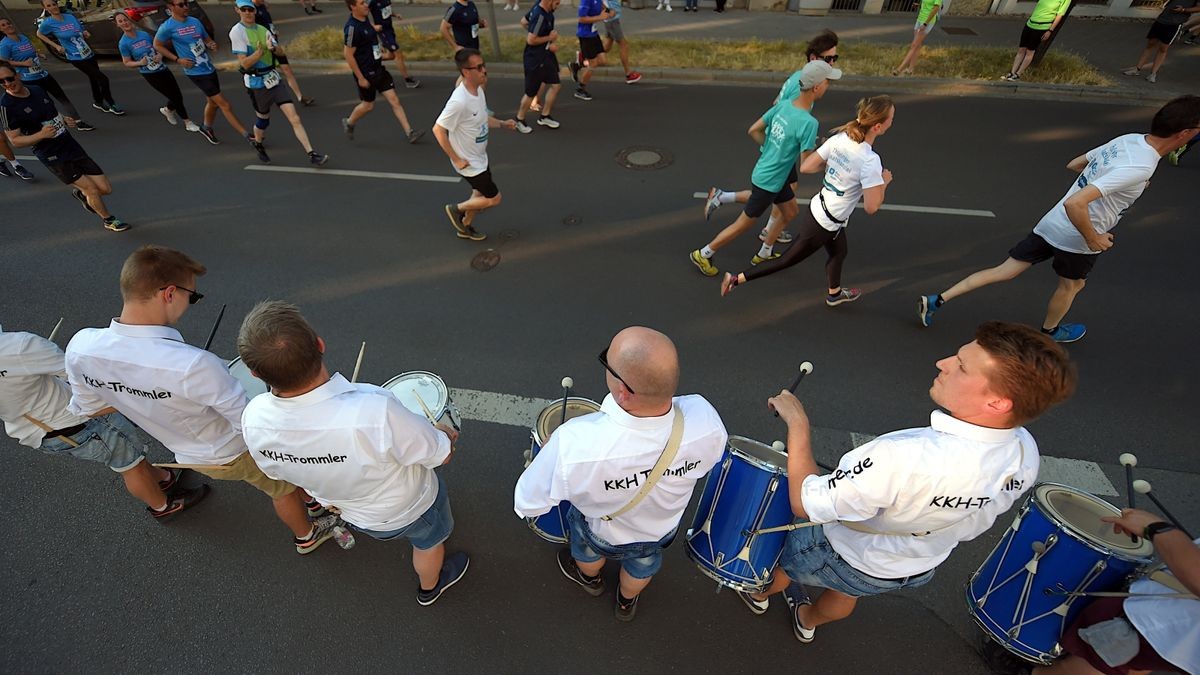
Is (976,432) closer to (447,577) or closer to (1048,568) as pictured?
(1048,568)

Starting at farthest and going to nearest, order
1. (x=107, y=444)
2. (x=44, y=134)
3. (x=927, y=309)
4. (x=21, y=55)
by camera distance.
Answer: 1. (x=21, y=55)
2. (x=44, y=134)
3. (x=927, y=309)
4. (x=107, y=444)

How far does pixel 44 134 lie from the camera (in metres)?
6.02

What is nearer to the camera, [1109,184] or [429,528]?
[429,528]

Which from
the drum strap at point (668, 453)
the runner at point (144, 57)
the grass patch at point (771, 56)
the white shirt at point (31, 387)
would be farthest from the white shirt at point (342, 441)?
the grass patch at point (771, 56)

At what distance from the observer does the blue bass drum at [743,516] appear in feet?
8.30

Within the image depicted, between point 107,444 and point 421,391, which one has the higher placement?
point 421,391

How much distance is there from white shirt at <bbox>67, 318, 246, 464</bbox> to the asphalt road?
1195 millimetres

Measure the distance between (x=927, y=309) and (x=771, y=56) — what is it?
27.2ft

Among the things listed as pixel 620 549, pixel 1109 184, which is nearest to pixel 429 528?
pixel 620 549

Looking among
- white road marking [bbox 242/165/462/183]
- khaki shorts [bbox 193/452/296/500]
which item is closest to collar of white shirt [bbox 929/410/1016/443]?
khaki shorts [bbox 193/452/296/500]

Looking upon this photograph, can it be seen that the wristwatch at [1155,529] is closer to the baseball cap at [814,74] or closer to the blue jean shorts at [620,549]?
the blue jean shorts at [620,549]

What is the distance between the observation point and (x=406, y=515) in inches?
106

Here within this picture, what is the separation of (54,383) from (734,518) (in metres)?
3.67

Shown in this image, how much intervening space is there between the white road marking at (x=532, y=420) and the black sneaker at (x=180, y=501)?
179cm
